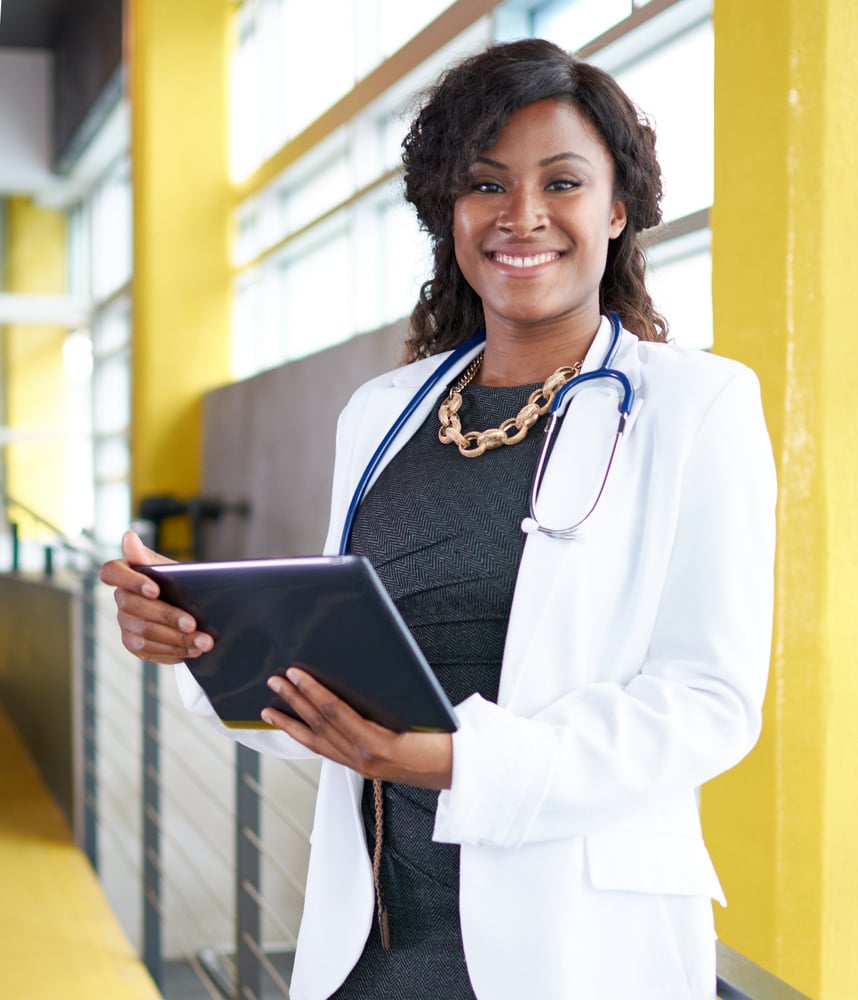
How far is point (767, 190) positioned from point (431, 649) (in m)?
1.64

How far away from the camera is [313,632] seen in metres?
0.98

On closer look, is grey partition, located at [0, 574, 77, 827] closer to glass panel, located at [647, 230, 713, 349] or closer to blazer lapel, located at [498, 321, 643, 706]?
glass panel, located at [647, 230, 713, 349]

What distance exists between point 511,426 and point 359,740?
14.4 inches

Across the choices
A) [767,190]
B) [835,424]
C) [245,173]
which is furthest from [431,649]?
[245,173]

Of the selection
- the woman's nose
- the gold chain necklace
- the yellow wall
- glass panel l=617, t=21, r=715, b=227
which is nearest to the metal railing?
glass panel l=617, t=21, r=715, b=227

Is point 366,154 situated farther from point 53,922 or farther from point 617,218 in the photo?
point 617,218

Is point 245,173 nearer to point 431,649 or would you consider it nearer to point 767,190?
point 767,190

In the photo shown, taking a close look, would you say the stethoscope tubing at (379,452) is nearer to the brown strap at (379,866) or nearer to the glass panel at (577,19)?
the brown strap at (379,866)

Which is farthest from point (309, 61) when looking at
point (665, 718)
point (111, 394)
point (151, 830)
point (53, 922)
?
point (665, 718)

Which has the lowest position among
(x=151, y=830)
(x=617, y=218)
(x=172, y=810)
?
(x=172, y=810)

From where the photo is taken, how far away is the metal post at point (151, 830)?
3.53 meters

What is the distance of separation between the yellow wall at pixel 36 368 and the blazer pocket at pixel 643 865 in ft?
40.4

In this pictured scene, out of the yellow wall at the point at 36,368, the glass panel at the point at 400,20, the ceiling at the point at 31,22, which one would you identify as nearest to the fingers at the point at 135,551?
the glass panel at the point at 400,20

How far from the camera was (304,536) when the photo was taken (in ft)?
22.2
